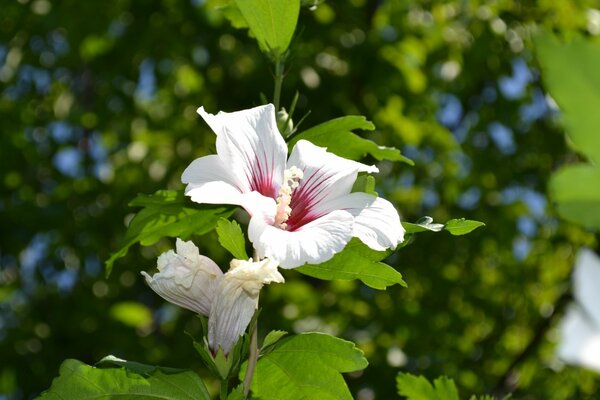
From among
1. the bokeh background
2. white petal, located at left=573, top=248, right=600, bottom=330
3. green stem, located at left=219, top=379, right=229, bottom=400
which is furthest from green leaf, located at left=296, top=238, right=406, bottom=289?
the bokeh background

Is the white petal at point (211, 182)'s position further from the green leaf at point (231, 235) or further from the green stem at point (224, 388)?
the green stem at point (224, 388)

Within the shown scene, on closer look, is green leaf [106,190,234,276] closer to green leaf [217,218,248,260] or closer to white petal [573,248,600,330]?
green leaf [217,218,248,260]

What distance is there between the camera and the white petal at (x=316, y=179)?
975mm

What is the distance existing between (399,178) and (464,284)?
2.05 ft

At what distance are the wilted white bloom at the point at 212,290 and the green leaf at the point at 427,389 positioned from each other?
255mm

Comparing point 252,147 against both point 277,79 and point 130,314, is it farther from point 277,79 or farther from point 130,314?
point 130,314

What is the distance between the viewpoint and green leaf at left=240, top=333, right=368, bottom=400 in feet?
2.95

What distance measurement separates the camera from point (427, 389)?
105 cm

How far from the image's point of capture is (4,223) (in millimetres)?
4195

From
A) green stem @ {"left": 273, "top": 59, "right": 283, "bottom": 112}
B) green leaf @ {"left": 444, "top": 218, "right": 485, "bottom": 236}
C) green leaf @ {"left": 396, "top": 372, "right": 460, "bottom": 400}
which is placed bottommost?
green leaf @ {"left": 396, "top": 372, "right": 460, "bottom": 400}

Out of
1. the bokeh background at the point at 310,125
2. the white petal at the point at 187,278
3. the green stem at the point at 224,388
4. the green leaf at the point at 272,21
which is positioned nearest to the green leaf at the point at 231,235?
the white petal at the point at 187,278

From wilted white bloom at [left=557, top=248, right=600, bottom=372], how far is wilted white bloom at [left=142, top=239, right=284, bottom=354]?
0.63 metres

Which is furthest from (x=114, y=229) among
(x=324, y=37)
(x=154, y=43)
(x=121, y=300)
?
(x=324, y=37)

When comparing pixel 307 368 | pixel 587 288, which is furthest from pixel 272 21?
pixel 587 288
